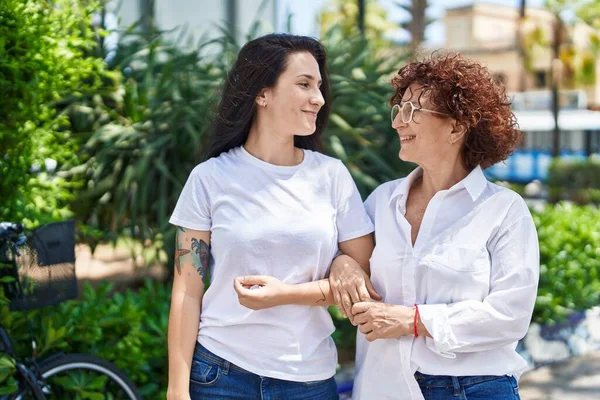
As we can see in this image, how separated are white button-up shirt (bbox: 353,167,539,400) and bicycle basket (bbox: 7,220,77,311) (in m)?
1.42

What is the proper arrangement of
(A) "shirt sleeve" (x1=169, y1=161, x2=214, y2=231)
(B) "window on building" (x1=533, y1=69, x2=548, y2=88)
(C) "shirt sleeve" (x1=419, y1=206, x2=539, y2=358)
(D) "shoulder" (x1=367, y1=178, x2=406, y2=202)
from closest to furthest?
(C) "shirt sleeve" (x1=419, y1=206, x2=539, y2=358), (A) "shirt sleeve" (x1=169, y1=161, x2=214, y2=231), (D) "shoulder" (x1=367, y1=178, x2=406, y2=202), (B) "window on building" (x1=533, y1=69, x2=548, y2=88)

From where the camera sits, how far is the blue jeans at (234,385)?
2.32 metres

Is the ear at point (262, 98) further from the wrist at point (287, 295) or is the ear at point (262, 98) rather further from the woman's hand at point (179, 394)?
the woman's hand at point (179, 394)

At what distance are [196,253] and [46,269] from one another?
41.2 inches

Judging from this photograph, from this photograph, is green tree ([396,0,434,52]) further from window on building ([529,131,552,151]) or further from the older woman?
window on building ([529,131,552,151])

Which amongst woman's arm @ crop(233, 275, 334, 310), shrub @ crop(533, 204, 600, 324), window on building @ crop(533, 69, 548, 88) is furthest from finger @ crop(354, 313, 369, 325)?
window on building @ crop(533, 69, 548, 88)

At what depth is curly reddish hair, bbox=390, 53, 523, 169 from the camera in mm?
2289

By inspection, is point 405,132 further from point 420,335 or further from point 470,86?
point 420,335

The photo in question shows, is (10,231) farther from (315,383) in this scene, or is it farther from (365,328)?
(365,328)

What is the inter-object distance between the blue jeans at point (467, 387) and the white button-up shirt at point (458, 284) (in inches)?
1.0

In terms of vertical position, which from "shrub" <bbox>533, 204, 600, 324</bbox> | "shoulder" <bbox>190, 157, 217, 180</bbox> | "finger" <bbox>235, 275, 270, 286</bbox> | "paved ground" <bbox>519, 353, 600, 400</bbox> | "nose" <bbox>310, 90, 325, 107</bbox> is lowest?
"paved ground" <bbox>519, 353, 600, 400</bbox>

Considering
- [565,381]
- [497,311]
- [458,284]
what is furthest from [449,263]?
[565,381]

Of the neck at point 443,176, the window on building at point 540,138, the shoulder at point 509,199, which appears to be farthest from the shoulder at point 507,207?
the window on building at point 540,138

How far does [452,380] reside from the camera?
2.25 meters
